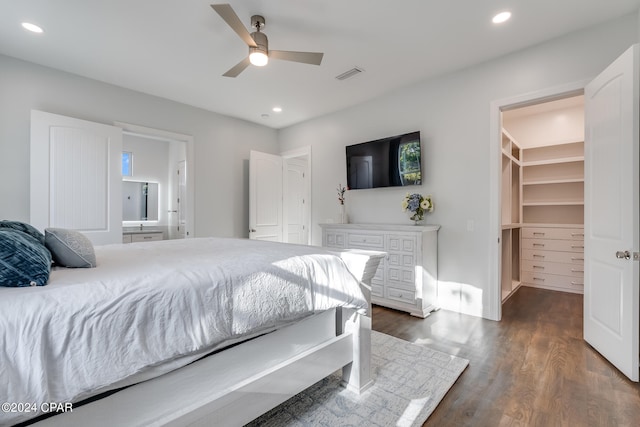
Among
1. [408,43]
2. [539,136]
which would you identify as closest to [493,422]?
[408,43]

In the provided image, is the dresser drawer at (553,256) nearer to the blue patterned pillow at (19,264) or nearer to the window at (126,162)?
the blue patterned pillow at (19,264)

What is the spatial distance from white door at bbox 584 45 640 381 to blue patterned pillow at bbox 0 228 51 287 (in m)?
3.25

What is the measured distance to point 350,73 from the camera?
3.36 metres

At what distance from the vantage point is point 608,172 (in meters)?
2.23

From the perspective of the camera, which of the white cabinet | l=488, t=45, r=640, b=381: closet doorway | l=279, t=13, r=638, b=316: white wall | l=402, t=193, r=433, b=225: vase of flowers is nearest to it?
l=488, t=45, r=640, b=381: closet doorway

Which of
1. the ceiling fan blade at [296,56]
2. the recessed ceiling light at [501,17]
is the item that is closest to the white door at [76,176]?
the ceiling fan blade at [296,56]

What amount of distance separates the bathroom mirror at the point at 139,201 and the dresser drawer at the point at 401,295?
4.45 meters

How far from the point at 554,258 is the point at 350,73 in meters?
4.09

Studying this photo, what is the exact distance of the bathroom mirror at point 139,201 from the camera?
16.7 feet

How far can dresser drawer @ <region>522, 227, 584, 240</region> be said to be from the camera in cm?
423

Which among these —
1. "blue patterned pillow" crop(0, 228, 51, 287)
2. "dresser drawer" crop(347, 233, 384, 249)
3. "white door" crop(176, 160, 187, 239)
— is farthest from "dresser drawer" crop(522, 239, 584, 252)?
"blue patterned pillow" crop(0, 228, 51, 287)

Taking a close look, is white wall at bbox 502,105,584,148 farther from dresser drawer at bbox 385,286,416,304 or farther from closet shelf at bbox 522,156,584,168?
dresser drawer at bbox 385,286,416,304

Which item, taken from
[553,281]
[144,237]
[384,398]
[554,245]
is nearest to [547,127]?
[554,245]

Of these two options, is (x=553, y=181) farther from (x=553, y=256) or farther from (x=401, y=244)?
(x=401, y=244)
